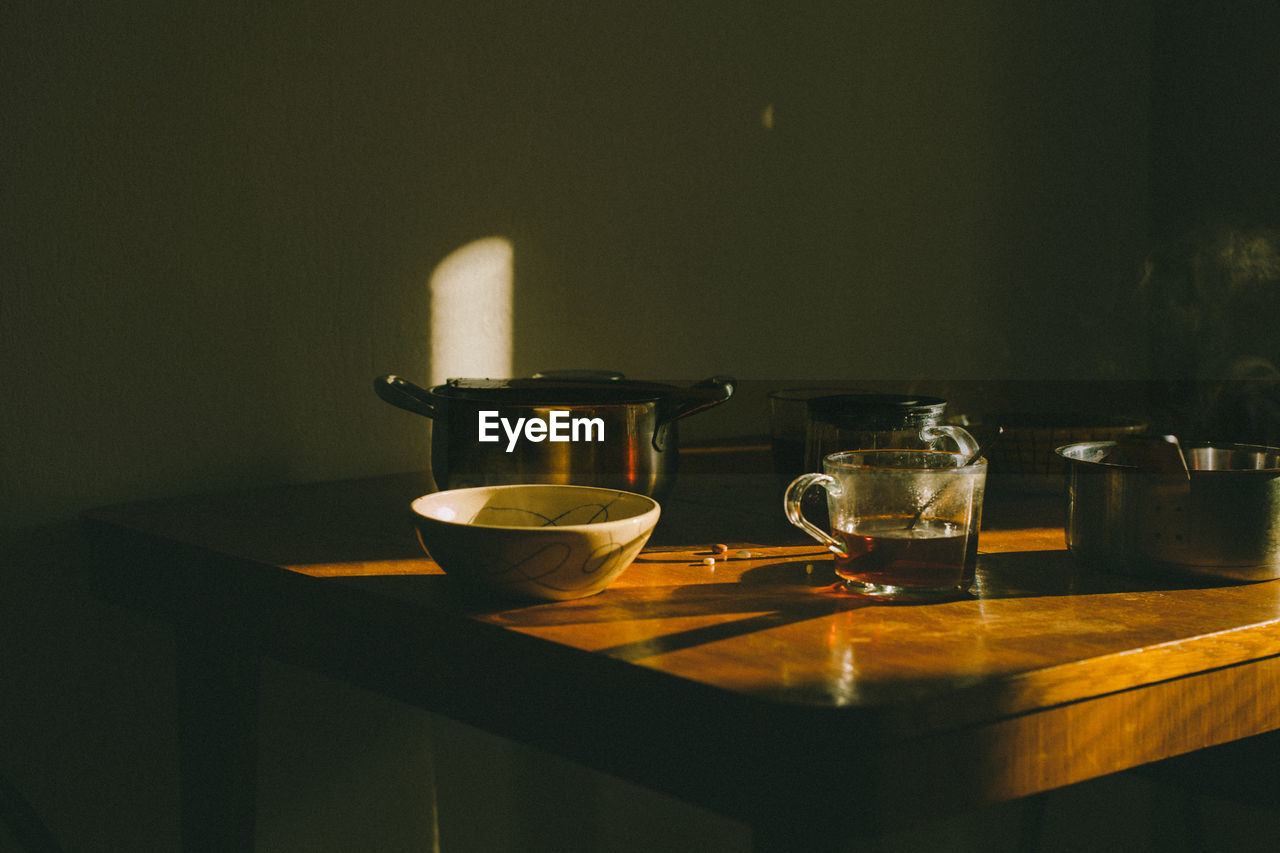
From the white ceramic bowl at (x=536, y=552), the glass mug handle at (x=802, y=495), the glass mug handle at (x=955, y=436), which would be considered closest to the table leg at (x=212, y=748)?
the white ceramic bowl at (x=536, y=552)

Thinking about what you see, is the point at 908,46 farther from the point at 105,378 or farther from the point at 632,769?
the point at 632,769

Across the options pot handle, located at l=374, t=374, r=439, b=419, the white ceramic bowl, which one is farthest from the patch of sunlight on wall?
the white ceramic bowl

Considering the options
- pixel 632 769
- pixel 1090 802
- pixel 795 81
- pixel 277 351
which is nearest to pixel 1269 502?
pixel 632 769

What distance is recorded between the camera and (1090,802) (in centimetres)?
185

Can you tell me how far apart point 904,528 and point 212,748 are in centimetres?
72

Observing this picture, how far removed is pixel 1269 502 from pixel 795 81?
1183mm

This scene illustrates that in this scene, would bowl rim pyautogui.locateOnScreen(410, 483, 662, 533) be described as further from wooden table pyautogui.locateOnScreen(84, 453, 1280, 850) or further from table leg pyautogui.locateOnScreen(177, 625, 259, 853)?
table leg pyautogui.locateOnScreen(177, 625, 259, 853)

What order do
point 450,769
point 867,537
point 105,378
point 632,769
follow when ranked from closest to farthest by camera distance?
1. point 632,769
2. point 867,537
3. point 105,378
4. point 450,769

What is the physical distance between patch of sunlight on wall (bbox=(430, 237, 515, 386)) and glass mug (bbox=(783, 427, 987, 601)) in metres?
0.71

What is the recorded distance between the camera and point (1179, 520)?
770 mm

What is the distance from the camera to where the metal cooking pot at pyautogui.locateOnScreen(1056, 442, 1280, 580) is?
0.75m

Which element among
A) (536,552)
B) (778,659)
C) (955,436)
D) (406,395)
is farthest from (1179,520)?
(406,395)

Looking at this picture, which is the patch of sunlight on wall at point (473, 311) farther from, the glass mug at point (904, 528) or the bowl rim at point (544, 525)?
the glass mug at point (904, 528)

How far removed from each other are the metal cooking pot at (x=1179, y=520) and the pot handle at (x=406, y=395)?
56cm
